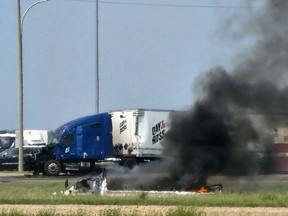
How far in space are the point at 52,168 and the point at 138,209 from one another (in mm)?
25833

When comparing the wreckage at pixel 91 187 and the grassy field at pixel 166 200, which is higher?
the wreckage at pixel 91 187

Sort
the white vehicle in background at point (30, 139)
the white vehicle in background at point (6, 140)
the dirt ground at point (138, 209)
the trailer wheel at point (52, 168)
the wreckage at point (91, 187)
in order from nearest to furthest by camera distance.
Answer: the dirt ground at point (138, 209)
the wreckage at point (91, 187)
the trailer wheel at point (52, 168)
the white vehicle in background at point (30, 139)
the white vehicle in background at point (6, 140)

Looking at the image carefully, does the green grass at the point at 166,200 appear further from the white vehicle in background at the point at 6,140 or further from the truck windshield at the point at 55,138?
the white vehicle in background at the point at 6,140

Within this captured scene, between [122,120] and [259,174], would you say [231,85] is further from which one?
[122,120]

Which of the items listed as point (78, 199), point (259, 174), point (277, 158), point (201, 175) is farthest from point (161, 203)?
point (277, 158)

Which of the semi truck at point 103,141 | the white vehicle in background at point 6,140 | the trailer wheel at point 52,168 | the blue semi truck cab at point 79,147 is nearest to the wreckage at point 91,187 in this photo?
the trailer wheel at point 52,168

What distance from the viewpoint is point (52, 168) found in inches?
2013

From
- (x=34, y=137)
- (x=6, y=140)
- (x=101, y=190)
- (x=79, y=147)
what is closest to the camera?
(x=101, y=190)

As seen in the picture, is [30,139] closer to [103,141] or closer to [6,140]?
[6,140]

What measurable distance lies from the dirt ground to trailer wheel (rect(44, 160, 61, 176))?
2353 cm

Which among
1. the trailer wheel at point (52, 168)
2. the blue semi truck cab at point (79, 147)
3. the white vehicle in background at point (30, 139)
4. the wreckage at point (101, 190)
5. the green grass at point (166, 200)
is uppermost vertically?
the white vehicle in background at point (30, 139)

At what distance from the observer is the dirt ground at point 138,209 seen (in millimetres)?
24562

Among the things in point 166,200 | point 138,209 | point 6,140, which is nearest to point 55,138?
point 166,200

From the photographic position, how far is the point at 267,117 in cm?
3350
